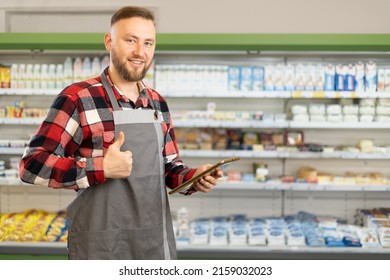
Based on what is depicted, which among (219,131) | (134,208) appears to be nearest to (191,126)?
(219,131)

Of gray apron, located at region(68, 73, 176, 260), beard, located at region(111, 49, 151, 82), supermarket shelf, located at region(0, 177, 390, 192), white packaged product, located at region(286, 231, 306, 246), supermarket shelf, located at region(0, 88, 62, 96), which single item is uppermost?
supermarket shelf, located at region(0, 88, 62, 96)

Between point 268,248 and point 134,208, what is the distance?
2.47 m

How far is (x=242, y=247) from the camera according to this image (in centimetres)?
420

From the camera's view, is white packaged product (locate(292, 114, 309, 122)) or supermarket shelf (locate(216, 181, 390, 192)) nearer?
supermarket shelf (locate(216, 181, 390, 192))

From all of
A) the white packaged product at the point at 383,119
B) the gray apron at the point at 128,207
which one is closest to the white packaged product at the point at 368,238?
the white packaged product at the point at 383,119

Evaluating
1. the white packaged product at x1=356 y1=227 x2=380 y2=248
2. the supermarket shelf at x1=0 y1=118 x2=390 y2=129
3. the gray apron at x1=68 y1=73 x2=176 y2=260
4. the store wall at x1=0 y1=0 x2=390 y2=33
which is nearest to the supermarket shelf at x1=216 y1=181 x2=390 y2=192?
the white packaged product at x1=356 y1=227 x2=380 y2=248

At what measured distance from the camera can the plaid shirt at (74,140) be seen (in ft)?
5.79

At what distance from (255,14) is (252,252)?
238 centimetres

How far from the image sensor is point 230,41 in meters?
4.00

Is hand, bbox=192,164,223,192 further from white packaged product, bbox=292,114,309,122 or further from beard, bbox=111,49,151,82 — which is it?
white packaged product, bbox=292,114,309,122

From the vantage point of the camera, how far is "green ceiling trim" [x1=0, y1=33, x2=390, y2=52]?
399 centimetres

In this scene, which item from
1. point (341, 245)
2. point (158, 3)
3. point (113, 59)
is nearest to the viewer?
point (113, 59)

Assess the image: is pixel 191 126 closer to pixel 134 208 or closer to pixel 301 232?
pixel 301 232

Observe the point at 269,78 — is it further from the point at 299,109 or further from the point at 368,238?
the point at 368,238
